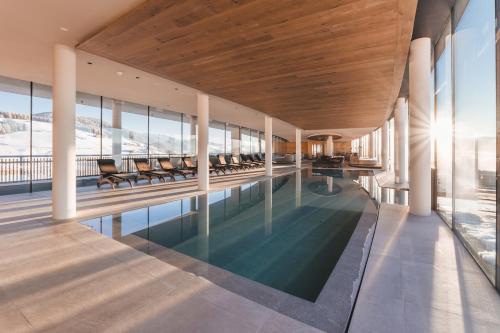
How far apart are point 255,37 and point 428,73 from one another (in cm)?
316

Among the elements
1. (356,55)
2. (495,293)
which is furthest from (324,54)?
(495,293)

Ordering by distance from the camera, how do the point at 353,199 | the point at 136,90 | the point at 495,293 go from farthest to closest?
the point at 136,90 → the point at 353,199 → the point at 495,293

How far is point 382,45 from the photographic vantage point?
3967 millimetres

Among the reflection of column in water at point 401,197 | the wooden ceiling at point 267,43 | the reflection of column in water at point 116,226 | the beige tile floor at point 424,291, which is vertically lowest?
the beige tile floor at point 424,291

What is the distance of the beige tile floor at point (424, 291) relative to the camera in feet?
5.58

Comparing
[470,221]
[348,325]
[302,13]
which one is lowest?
[348,325]

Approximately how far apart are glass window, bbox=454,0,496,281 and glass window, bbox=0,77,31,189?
10.2 meters

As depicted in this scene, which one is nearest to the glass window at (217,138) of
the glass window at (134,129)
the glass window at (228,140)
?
the glass window at (228,140)

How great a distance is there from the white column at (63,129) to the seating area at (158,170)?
12.0 ft

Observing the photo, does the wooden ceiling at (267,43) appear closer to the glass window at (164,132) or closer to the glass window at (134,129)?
the glass window at (134,129)

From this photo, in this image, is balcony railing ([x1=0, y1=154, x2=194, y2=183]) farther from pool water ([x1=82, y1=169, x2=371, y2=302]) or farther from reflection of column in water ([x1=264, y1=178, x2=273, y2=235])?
reflection of column in water ([x1=264, y1=178, x2=273, y2=235])

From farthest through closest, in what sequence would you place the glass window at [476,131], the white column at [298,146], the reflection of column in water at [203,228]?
the white column at [298,146], the reflection of column in water at [203,228], the glass window at [476,131]

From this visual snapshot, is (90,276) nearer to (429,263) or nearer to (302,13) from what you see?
(429,263)

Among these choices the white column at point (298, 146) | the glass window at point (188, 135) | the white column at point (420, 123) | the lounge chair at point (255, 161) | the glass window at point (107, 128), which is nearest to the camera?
the white column at point (420, 123)
